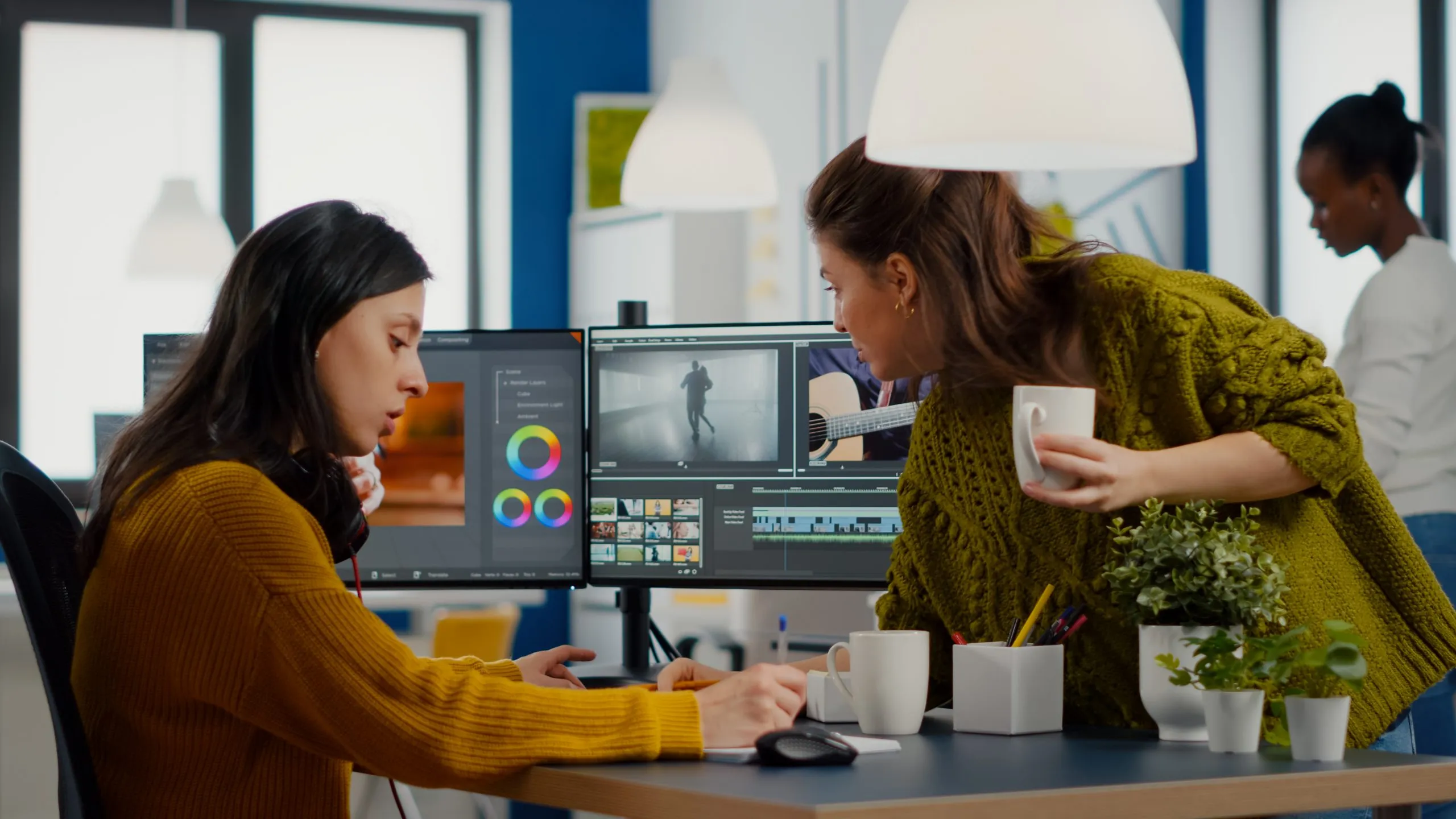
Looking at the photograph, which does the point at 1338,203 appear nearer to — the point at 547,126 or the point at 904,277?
the point at 904,277

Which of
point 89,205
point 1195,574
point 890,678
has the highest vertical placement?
point 89,205

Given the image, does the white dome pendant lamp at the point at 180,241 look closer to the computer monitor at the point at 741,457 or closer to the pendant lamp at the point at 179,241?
the pendant lamp at the point at 179,241

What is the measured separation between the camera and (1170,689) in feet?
4.28

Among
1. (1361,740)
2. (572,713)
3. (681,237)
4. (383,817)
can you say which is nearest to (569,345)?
(572,713)

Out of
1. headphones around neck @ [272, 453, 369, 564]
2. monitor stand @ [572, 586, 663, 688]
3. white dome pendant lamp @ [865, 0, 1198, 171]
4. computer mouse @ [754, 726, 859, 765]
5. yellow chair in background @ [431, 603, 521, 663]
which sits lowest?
yellow chair in background @ [431, 603, 521, 663]

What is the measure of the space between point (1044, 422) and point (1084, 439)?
4cm

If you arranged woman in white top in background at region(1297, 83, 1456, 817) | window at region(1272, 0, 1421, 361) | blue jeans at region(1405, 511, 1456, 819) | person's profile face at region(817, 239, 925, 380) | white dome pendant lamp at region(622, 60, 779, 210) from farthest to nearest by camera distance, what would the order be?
window at region(1272, 0, 1421, 361)
woman in white top in background at region(1297, 83, 1456, 817)
white dome pendant lamp at region(622, 60, 779, 210)
blue jeans at region(1405, 511, 1456, 819)
person's profile face at region(817, 239, 925, 380)

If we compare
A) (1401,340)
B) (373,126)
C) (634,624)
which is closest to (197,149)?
(373,126)

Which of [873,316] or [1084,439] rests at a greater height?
[873,316]

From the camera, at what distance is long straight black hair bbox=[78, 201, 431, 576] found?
1.40 meters

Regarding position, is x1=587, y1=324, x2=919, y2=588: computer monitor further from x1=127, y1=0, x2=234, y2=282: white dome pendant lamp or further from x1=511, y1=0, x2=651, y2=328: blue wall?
x1=511, y1=0, x2=651, y2=328: blue wall

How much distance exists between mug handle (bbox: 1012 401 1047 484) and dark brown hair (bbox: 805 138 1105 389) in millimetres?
161

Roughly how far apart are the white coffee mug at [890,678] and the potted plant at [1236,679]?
0.73 ft

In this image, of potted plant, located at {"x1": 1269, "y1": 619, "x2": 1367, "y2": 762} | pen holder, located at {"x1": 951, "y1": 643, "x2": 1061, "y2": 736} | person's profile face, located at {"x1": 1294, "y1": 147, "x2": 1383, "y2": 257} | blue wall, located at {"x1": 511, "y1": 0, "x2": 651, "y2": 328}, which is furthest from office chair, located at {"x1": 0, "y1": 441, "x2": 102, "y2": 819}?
blue wall, located at {"x1": 511, "y1": 0, "x2": 651, "y2": 328}
